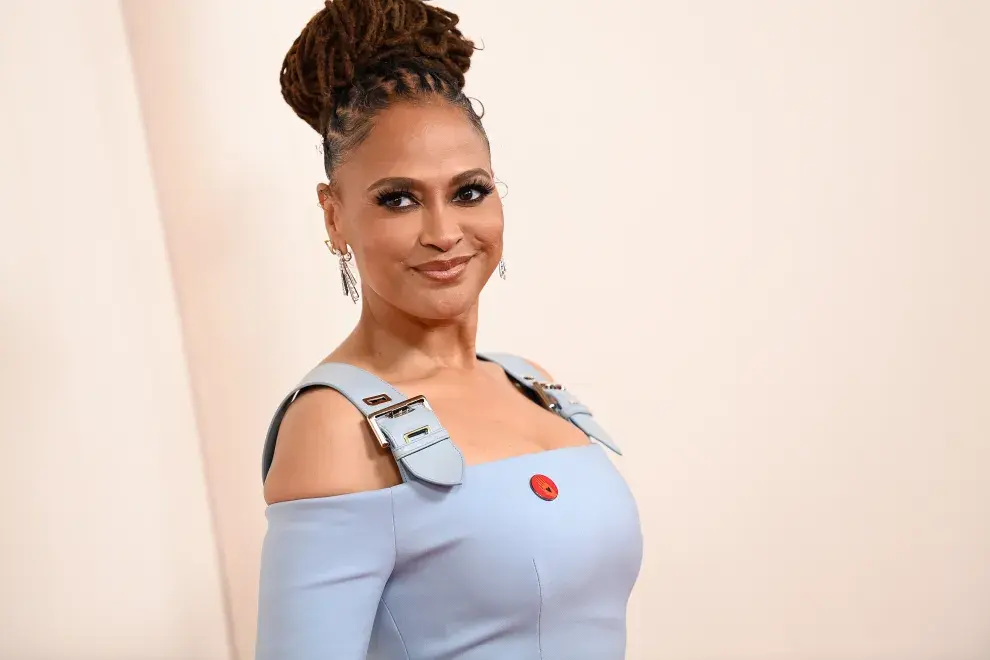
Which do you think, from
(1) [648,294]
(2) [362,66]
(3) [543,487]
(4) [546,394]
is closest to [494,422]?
(3) [543,487]

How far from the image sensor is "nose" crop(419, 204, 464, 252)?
1.03m

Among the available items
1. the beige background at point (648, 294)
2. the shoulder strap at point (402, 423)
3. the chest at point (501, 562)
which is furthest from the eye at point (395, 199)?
the beige background at point (648, 294)

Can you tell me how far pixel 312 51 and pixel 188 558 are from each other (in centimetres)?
94

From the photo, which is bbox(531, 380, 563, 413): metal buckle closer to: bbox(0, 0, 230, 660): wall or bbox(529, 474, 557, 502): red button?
bbox(529, 474, 557, 502): red button

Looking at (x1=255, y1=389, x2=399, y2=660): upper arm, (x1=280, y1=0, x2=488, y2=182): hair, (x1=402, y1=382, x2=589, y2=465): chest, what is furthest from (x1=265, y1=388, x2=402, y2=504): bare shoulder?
(x1=280, y1=0, x2=488, y2=182): hair

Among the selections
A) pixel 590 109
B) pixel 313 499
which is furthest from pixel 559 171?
pixel 313 499

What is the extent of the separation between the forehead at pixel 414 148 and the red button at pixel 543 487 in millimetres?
382

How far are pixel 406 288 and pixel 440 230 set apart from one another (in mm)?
87

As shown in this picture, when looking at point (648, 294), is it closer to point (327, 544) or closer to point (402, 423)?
point (402, 423)

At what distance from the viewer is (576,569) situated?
1.01m

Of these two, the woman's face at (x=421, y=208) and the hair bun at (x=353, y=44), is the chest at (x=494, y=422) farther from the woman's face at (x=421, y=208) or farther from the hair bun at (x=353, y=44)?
the hair bun at (x=353, y=44)

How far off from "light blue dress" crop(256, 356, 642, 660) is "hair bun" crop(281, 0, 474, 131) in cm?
39

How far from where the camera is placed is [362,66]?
1105mm

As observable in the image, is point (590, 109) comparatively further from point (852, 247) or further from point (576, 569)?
point (576, 569)
